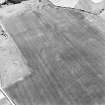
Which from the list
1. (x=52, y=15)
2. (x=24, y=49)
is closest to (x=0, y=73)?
(x=24, y=49)

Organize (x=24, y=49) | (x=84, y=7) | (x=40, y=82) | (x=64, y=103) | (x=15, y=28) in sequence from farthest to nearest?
1. (x=84, y=7)
2. (x=15, y=28)
3. (x=24, y=49)
4. (x=40, y=82)
5. (x=64, y=103)

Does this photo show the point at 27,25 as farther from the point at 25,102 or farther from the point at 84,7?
the point at 25,102

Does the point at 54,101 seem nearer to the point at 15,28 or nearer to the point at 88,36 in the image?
the point at 88,36

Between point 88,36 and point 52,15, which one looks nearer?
point 88,36

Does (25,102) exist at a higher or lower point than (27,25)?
lower

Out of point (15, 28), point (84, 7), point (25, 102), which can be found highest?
point (84, 7)

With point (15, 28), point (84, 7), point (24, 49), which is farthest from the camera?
point (84, 7)

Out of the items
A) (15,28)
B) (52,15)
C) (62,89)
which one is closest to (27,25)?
(15,28)
